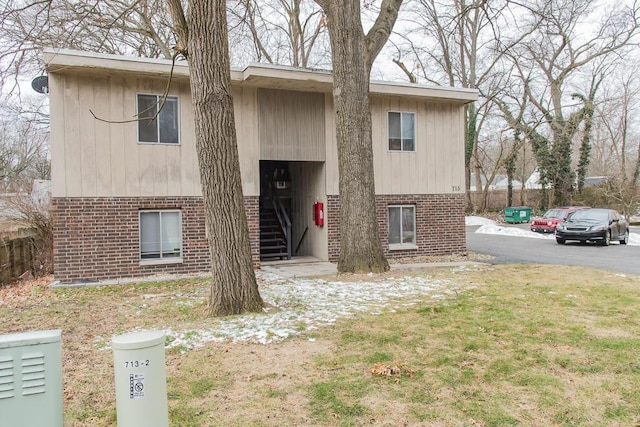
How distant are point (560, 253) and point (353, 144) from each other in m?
9.41

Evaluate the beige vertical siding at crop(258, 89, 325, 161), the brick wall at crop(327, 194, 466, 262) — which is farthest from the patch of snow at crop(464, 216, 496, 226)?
the beige vertical siding at crop(258, 89, 325, 161)

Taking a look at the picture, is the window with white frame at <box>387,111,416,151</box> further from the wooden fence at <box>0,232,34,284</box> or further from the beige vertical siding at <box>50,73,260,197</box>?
the wooden fence at <box>0,232,34,284</box>

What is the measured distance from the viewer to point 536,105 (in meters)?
34.8

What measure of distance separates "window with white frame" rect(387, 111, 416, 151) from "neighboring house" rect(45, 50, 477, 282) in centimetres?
3

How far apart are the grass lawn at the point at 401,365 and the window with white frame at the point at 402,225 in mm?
6038

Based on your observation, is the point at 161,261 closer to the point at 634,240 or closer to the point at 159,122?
the point at 159,122

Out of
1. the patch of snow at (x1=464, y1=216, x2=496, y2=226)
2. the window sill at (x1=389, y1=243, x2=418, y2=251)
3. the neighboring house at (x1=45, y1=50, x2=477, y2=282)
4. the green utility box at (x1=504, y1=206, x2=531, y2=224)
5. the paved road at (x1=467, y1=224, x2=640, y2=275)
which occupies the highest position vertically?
the neighboring house at (x1=45, y1=50, x2=477, y2=282)

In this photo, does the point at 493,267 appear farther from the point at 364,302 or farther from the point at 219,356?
the point at 219,356

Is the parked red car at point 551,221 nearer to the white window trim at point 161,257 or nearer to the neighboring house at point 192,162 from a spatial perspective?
the neighboring house at point 192,162

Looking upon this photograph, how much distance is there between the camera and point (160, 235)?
11312 mm

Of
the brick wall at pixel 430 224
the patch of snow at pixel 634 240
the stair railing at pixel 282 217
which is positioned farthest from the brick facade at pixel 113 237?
the patch of snow at pixel 634 240

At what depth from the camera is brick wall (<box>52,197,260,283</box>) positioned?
10375 mm

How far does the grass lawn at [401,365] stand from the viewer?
142 inches

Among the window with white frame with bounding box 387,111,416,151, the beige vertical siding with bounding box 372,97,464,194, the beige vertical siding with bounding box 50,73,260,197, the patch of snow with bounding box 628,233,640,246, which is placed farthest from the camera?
the patch of snow with bounding box 628,233,640,246
